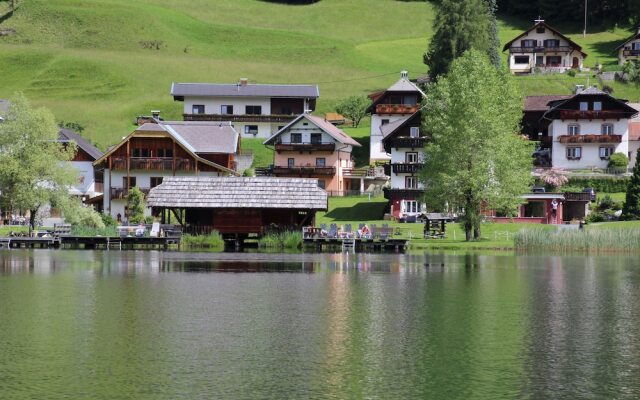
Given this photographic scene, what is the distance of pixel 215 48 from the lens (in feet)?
538

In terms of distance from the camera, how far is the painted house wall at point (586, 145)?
103m

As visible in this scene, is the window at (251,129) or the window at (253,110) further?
the window at (253,110)

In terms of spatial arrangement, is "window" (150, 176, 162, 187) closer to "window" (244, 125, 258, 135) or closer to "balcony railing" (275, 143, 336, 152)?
"balcony railing" (275, 143, 336, 152)

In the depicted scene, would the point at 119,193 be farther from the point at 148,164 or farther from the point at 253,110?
the point at 253,110

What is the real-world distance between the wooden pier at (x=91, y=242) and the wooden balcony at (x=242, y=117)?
4618cm

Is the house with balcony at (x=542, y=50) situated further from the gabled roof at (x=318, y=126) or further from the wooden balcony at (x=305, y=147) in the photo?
the wooden balcony at (x=305, y=147)

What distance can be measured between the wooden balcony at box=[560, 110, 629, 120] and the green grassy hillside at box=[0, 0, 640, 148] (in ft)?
89.9

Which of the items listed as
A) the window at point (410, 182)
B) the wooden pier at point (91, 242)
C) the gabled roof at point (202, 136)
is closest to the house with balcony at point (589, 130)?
the window at point (410, 182)

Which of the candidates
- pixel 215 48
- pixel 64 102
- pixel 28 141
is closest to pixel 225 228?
pixel 28 141

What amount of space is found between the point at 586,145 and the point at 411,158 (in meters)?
18.8

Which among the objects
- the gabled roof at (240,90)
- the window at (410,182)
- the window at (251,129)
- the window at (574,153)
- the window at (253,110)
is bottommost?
the window at (410,182)

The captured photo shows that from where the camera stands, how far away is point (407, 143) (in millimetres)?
96750

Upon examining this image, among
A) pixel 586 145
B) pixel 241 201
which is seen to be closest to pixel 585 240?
pixel 241 201

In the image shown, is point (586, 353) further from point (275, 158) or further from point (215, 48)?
point (215, 48)
